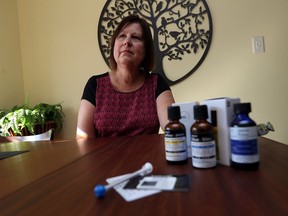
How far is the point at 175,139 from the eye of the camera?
533mm

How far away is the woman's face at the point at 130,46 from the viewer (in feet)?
4.03

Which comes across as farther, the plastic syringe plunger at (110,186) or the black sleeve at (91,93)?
the black sleeve at (91,93)

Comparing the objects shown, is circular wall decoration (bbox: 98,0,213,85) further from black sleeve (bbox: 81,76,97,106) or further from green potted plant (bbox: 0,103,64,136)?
green potted plant (bbox: 0,103,64,136)

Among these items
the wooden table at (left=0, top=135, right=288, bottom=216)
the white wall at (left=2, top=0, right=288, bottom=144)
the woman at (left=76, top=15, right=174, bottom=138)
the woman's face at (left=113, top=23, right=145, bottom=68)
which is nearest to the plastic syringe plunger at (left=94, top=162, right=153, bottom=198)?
the wooden table at (left=0, top=135, right=288, bottom=216)

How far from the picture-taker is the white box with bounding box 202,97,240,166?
0.52 metres

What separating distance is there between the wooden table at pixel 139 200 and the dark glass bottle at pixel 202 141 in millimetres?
18

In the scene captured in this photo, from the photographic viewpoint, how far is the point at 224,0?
1.84m

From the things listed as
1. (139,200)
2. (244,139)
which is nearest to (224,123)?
(244,139)

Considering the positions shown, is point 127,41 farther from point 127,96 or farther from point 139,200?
point 139,200

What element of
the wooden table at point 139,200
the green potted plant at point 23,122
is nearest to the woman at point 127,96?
the wooden table at point 139,200

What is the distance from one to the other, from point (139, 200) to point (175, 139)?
18 cm

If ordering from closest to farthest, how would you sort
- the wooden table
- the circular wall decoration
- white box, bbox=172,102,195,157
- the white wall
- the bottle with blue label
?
the wooden table
the bottle with blue label
white box, bbox=172,102,195,157
the white wall
the circular wall decoration

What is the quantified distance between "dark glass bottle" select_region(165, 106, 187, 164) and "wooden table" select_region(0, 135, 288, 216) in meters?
0.02

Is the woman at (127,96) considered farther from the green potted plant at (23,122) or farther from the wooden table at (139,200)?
the green potted plant at (23,122)
